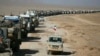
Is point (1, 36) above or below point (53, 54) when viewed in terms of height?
above

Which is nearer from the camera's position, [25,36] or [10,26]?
[10,26]

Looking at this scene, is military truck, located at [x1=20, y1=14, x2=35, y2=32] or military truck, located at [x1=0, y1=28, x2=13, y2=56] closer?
military truck, located at [x1=0, y1=28, x2=13, y2=56]

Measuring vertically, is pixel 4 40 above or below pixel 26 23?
above

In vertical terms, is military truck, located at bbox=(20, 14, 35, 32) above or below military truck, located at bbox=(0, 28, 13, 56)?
below

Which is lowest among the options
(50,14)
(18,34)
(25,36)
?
(50,14)

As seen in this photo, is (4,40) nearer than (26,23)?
Yes

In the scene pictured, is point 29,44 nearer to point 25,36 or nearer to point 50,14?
point 25,36

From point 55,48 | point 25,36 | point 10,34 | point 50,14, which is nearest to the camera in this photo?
point 10,34

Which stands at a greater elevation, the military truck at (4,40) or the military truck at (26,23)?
the military truck at (4,40)

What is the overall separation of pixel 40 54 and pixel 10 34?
10.7ft

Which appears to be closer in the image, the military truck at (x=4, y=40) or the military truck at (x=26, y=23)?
the military truck at (x=4, y=40)

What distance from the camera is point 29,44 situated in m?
34.8

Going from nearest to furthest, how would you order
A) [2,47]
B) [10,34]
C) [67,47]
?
[2,47] < [10,34] < [67,47]

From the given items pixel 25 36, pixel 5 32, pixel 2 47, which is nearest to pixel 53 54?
pixel 5 32
